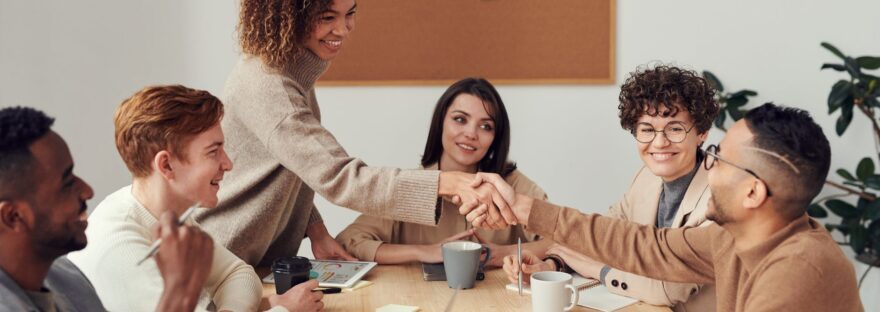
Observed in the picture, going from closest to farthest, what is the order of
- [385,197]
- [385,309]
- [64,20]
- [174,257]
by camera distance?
[174,257], [385,309], [385,197], [64,20]

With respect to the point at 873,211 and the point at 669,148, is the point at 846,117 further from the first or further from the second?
the point at 669,148

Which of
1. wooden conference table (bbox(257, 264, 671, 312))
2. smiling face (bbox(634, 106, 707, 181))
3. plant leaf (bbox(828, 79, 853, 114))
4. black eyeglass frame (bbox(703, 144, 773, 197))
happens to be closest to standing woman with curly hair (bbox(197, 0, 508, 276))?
wooden conference table (bbox(257, 264, 671, 312))

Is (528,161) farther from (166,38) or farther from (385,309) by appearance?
(385,309)

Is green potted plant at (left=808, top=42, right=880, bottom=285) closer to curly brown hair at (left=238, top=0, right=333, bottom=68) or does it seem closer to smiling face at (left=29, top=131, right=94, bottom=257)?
curly brown hair at (left=238, top=0, right=333, bottom=68)

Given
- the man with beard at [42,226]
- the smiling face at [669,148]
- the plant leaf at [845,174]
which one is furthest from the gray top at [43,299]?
the plant leaf at [845,174]

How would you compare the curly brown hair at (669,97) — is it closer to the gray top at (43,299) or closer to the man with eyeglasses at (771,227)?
the man with eyeglasses at (771,227)

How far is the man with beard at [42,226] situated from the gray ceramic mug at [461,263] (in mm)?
875

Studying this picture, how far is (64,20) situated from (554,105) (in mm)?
1994

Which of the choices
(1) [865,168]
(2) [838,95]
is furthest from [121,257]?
(1) [865,168]

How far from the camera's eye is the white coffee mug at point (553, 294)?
1.64 metres

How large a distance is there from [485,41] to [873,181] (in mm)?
1556

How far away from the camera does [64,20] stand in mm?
3264

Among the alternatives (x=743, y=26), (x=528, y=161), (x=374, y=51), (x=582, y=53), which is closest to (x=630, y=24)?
(x=582, y=53)

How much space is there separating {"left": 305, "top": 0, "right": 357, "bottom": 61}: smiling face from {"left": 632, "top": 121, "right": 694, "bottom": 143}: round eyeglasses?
2.70ft
